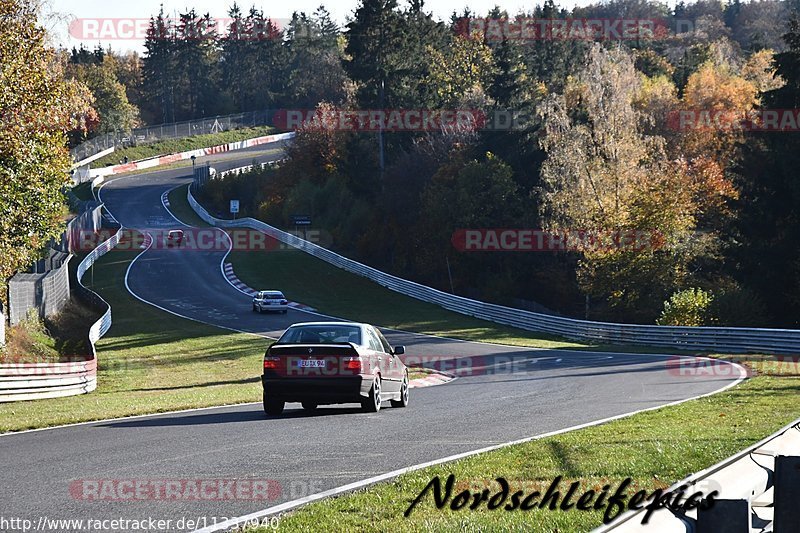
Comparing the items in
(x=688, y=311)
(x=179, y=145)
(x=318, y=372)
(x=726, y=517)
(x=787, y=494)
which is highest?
(x=179, y=145)

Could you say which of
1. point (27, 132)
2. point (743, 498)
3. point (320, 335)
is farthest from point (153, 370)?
point (743, 498)

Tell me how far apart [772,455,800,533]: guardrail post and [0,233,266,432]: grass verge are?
11.5 m

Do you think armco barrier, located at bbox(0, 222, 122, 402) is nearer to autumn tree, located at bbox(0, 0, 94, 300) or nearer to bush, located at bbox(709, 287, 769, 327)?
autumn tree, located at bbox(0, 0, 94, 300)

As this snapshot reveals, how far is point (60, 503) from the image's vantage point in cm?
790

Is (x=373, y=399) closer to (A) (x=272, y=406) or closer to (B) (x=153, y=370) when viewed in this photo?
(A) (x=272, y=406)

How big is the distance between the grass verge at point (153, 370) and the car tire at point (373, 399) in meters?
4.10

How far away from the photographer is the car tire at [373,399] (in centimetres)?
1555

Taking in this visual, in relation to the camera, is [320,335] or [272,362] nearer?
[272,362]

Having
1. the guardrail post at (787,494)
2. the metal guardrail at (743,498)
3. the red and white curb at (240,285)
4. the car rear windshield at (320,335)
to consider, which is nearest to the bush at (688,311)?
the red and white curb at (240,285)

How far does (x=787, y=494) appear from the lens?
17.5ft

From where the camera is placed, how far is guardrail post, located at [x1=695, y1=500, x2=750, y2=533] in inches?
179

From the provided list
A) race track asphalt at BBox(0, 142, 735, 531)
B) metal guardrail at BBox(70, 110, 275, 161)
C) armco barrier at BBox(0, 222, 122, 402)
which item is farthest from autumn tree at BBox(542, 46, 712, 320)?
metal guardrail at BBox(70, 110, 275, 161)

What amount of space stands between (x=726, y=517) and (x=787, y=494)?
935 mm

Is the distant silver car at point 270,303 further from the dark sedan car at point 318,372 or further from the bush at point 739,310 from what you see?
the dark sedan car at point 318,372
